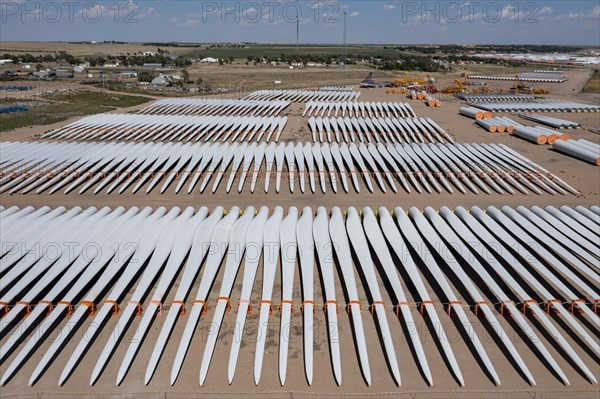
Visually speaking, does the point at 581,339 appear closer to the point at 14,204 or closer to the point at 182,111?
the point at 14,204

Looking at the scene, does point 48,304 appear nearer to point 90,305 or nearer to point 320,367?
point 90,305

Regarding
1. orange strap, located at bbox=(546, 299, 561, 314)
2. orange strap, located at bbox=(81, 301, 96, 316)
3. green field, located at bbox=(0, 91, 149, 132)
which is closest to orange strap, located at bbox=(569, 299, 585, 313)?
orange strap, located at bbox=(546, 299, 561, 314)

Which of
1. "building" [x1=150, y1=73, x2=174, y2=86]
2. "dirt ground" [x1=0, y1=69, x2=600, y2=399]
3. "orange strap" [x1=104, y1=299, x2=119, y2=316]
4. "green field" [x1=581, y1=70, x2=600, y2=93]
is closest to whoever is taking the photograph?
"dirt ground" [x1=0, y1=69, x2=600, y2=399]

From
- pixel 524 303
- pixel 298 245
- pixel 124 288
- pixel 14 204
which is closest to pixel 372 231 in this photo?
pixel 298 245

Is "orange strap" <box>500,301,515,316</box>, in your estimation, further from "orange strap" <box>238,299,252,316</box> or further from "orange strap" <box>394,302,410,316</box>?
"orange strap" <box>238,299,252,316</box>

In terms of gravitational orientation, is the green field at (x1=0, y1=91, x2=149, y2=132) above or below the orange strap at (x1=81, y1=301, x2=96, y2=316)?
above

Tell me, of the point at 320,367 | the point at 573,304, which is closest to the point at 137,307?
the point at 320,367

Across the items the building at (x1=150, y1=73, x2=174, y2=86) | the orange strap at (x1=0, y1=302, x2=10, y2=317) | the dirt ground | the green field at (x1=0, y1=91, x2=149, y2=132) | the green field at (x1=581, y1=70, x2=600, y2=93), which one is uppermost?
the building at (x1=150, y1=73, x2=174, y2=86)

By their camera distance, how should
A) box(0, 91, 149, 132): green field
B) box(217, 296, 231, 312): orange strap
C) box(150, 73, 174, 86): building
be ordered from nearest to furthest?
1. box(217, 296, 231, 312): orange strap
2. box(0, 91, 149, 132): green field
3. box(150, 73, 174, 86): building

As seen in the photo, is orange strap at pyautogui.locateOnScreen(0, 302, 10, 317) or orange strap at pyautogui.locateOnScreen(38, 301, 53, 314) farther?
orange strap at pyautogui.locateOnScreen(38, 301, 53, 314)
